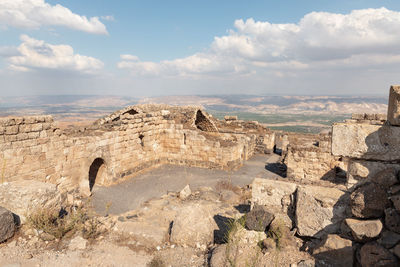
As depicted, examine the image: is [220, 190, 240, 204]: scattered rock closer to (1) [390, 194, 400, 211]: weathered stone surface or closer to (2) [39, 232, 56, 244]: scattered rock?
(2) [39, 232, 56, 244]: scattered rock

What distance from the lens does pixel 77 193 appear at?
8.59m

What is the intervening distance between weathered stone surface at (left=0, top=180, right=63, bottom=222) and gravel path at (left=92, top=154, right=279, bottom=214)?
6.82 ft

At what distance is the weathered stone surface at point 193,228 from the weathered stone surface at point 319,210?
5.70 feet

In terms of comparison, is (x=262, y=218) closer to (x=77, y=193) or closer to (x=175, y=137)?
(x=77, y=193)

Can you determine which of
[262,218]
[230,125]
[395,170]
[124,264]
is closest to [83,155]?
[124,264]

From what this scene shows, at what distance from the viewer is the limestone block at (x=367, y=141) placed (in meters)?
3.58

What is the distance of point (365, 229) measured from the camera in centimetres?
327

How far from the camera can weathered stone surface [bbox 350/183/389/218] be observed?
3.31 m

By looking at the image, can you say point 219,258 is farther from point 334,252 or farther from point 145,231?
point 145,231

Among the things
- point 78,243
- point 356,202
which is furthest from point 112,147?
point 356,202

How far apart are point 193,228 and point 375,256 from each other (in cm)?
302

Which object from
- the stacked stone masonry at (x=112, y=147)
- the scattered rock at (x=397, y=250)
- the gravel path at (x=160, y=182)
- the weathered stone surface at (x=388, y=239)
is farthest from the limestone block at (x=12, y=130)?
the scattered rock at (x=397, y=250)

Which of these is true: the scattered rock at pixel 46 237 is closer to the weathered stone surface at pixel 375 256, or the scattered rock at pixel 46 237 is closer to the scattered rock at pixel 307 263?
the scattered rock at pixel 307 263

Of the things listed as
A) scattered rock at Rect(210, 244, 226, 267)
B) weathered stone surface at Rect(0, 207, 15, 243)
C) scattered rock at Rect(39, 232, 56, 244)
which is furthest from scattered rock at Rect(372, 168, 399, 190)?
weathered stone surface at Rect(0, 207, 15, 243)
